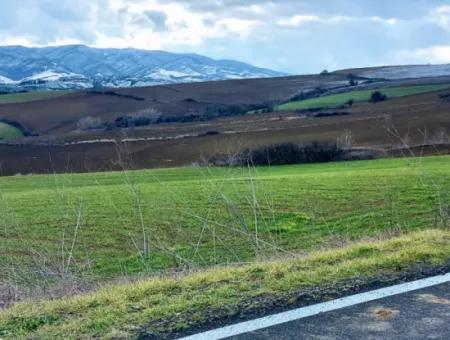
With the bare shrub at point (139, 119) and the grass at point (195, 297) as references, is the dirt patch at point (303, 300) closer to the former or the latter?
the grass at point (195, 297)

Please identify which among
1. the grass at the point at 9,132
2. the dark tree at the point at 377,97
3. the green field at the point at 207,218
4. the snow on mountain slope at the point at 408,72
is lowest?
the green field at the point at 207,218

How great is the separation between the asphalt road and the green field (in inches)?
177

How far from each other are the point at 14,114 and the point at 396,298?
3271 inches

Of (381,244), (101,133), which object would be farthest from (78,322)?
(101,133)

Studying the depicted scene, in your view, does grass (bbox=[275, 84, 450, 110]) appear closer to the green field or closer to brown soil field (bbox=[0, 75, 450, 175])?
brown soil field (bbox=[0, 75, 450, 175])

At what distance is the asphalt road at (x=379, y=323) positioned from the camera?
403 centimetres

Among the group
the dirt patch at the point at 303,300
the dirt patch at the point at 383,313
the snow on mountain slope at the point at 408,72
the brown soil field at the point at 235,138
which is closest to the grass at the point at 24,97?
the brown soil field at the point at 235,138

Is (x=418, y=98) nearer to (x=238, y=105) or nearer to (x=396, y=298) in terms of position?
(x=238, y=105)

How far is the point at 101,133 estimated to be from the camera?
224 feet

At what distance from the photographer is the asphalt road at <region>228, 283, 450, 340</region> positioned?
4.03m

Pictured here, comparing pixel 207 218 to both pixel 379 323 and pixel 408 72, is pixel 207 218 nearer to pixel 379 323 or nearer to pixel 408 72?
pixel 379 323

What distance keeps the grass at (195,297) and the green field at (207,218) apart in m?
3.14

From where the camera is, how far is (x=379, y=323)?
4.25 meters

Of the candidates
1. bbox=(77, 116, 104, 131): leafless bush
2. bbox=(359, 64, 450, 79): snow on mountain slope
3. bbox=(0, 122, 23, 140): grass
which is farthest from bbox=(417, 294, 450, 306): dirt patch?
bbox=(359, 64, 450, 79): snow on mountain slope
